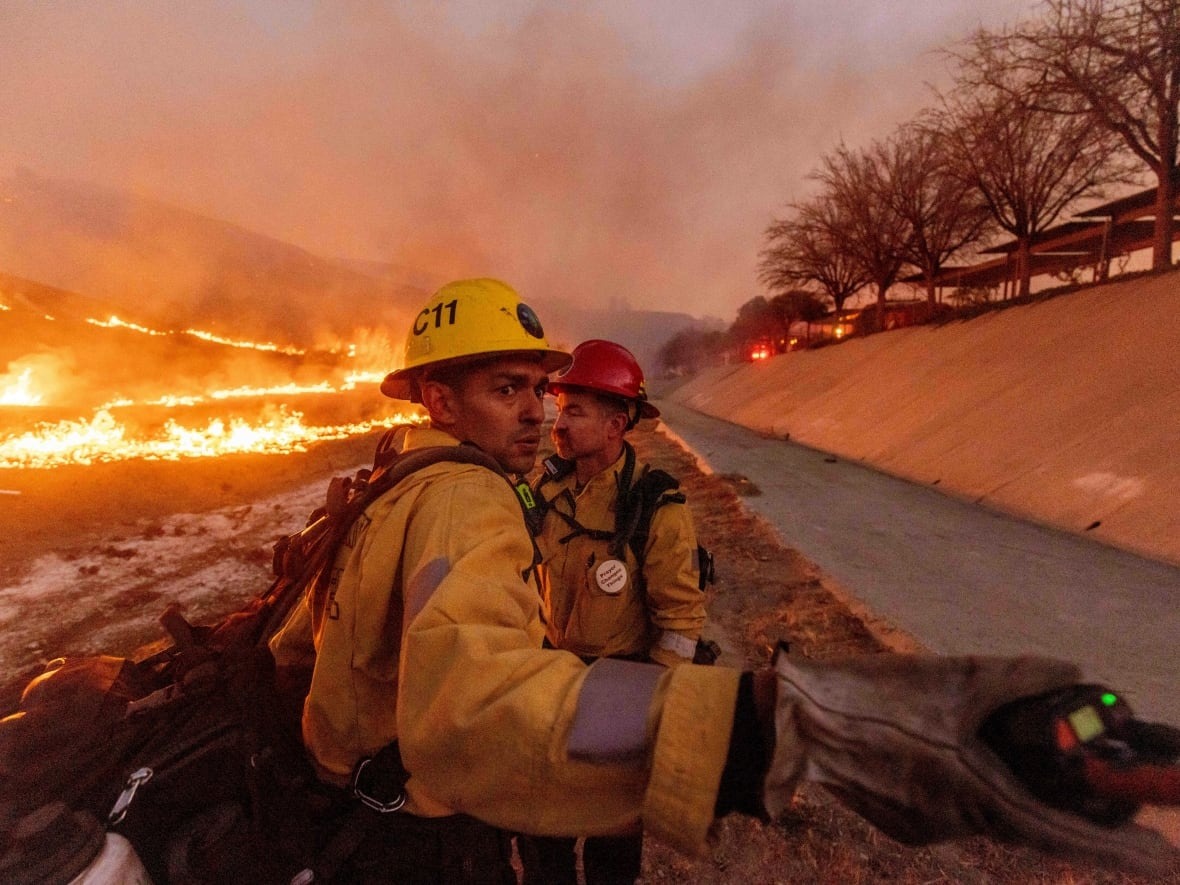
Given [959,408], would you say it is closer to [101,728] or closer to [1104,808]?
[1104,808]

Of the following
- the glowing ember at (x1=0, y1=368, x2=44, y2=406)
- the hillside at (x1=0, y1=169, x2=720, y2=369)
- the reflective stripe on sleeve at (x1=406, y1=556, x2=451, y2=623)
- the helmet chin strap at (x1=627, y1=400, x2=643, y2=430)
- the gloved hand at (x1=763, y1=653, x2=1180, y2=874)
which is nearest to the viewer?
the gloved hand at (x1=763, y1=653, x2=1180, y2=874)

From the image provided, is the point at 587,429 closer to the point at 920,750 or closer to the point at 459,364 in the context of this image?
the point at 459,364

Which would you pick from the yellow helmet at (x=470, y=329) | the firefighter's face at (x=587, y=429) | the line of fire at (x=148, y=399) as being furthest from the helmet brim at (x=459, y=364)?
the line of fire at (x=148, y=399)

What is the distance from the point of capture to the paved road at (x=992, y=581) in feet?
12.2

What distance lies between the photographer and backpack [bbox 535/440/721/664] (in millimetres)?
2521

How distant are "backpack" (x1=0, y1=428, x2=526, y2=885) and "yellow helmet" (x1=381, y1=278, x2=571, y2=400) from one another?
0.45 m

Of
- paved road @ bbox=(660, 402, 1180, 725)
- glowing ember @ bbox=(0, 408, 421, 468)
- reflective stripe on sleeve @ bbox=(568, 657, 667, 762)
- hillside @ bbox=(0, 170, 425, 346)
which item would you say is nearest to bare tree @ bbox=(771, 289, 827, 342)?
glowing ember @ bbox=(0, 408, 421, 468)

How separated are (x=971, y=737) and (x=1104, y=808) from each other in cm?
23

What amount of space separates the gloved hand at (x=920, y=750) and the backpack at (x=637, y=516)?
1628 millimetres

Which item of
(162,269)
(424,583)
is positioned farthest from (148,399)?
(162,269)

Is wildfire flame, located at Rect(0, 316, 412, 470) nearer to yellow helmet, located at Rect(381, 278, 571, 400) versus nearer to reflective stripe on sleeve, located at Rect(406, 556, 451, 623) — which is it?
yellow helmet, located at Rect(381, 278, 571, 400)

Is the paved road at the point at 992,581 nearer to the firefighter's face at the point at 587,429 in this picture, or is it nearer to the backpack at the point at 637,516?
the backpack at the point at 637,516

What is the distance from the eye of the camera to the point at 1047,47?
34.8 ft

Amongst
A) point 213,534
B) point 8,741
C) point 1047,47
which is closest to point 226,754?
point 8,741
